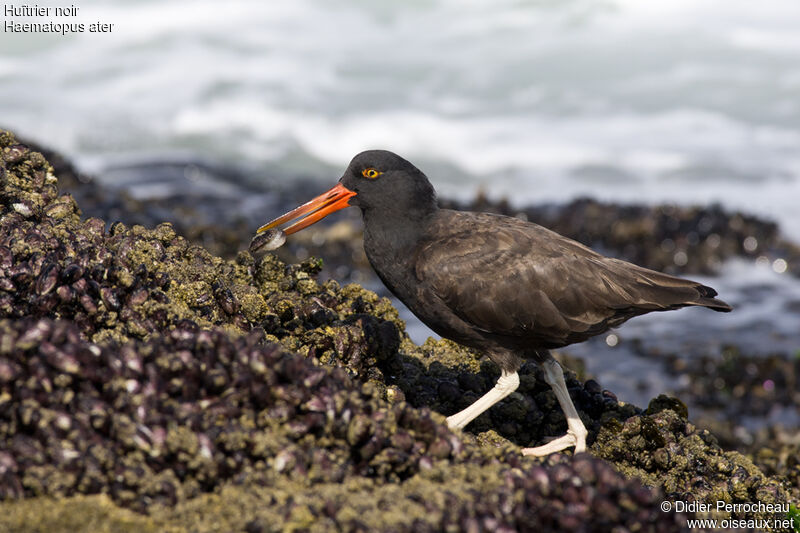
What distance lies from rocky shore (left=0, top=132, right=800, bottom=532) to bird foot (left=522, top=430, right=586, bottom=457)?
0.19 metres

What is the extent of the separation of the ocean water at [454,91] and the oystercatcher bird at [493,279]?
33.4 feet

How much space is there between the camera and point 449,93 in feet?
75.2

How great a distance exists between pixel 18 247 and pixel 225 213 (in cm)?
856

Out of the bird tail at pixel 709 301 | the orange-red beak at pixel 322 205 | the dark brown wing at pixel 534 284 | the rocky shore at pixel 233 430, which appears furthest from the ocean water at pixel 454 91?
the rocky shore at pixel 233 430

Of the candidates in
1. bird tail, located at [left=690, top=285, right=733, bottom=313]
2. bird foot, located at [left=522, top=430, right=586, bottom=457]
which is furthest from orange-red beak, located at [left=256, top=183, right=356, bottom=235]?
bird tail, located at [left=690, top=285, right=733, bottom=313]

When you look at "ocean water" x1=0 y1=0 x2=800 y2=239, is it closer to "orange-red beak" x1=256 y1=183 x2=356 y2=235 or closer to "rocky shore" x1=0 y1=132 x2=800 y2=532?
"orange-red beak" x1=256 y1=183 x2=356 y2=235

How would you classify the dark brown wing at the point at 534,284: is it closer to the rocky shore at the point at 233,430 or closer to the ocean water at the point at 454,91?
the rocky shore at the point at 233,430

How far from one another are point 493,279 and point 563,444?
3.29ft

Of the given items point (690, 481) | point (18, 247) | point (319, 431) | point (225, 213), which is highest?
point (18, 247)

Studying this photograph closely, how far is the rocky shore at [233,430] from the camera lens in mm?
2592

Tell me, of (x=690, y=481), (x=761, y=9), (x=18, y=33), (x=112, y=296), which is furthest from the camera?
(x=761, y=9)

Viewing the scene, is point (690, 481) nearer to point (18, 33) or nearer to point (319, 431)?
point (319, 431)

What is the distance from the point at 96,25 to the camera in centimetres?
2392

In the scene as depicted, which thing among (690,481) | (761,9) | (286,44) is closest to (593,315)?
(690,481)
